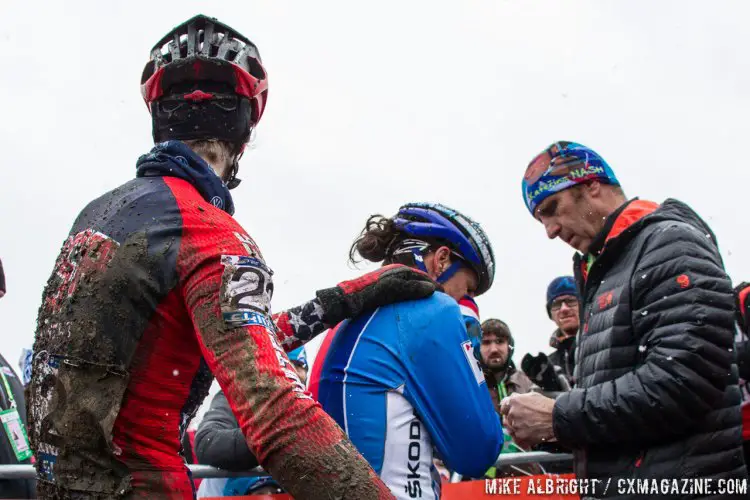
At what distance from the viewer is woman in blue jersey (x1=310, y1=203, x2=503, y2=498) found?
2.94 m

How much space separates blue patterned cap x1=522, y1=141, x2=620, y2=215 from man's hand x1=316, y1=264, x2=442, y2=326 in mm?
1683

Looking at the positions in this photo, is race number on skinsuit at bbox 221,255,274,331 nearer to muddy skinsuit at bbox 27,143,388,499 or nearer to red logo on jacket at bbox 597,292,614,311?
muddy skinsuit at bbox 27,143,388,499

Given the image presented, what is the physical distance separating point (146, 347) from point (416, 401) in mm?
1303

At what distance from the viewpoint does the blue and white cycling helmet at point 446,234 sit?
3670 mm

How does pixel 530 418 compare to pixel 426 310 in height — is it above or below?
below

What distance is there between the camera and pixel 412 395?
299 cm

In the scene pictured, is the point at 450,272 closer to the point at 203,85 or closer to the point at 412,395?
the point at 412,395

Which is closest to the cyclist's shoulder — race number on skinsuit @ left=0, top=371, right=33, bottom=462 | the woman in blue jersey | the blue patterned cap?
the woman in blue jersey

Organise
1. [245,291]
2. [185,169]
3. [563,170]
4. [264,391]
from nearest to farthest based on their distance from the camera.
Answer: [264,391], [245,291], [185,169], [563,170]

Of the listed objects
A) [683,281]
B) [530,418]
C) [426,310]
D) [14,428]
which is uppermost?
[683,281]

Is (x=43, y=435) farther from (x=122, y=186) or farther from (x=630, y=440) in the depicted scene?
(x=630, y=440)

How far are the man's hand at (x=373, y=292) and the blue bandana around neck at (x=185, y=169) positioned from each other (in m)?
0.91

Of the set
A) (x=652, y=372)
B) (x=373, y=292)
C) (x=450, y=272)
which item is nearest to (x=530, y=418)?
(x=652, y=372)

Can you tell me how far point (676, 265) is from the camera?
3432 millimetres
